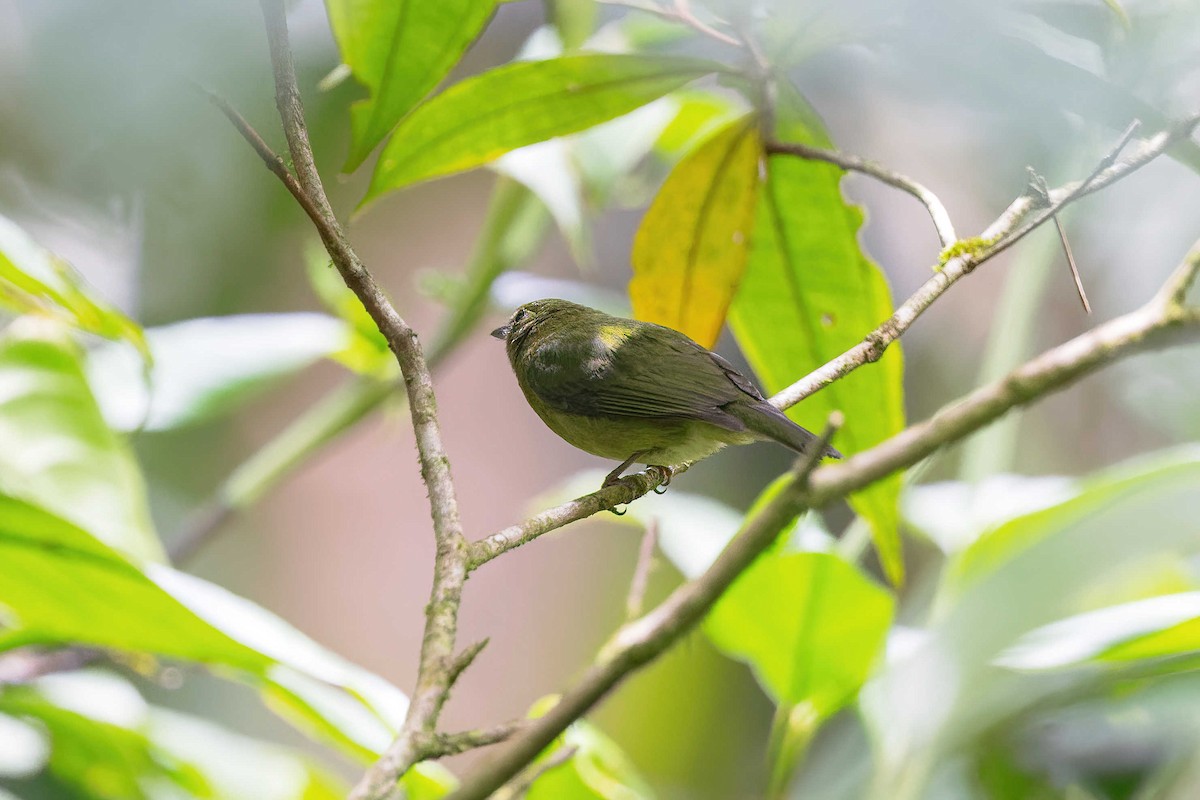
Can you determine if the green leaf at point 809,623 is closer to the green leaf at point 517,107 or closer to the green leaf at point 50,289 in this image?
the green leaf at point 517,107

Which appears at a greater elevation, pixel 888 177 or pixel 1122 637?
pixel 888 177

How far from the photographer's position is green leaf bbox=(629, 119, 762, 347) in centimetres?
168

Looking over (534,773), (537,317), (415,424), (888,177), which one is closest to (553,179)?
(537,317)

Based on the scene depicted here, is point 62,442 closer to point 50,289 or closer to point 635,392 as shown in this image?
point 50,289

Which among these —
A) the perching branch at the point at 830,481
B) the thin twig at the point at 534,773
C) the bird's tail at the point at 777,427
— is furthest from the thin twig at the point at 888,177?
the thin twig at the point at 534,773

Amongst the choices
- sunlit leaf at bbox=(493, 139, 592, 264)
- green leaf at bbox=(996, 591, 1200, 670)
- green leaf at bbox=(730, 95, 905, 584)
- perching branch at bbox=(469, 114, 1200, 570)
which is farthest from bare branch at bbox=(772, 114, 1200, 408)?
sunlit leaf at bbox=(493, 139, 592, 264)

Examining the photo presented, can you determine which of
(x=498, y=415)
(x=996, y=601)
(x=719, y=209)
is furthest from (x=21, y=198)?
(x=498, y=415)

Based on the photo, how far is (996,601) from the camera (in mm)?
1572

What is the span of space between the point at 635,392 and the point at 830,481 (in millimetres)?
1395

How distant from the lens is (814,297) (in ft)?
5.59

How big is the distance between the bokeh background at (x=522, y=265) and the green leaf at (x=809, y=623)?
46 cm

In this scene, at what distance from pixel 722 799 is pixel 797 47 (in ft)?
10.5

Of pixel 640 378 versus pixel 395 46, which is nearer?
pixel 395 46

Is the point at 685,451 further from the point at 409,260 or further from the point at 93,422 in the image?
the point at 409,260
